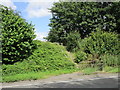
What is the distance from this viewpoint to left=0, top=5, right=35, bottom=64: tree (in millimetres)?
9727

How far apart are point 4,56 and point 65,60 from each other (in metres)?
4.51

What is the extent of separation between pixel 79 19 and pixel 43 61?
1037 cm

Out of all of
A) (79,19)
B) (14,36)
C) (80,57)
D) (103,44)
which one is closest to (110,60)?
(103,44)

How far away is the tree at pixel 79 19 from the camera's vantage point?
18.8 meters

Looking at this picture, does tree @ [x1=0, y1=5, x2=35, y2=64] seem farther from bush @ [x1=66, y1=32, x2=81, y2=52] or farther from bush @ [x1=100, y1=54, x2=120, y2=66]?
bush @ [x1=100, y1=54, x2=120, y2=66]

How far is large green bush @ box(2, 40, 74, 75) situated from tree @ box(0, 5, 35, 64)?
0.59 metres

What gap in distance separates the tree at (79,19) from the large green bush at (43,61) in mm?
6991

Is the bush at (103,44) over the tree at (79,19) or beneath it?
beneath

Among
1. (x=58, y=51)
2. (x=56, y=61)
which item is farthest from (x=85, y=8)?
(x=56, y=61)

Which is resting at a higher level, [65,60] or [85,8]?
[85,8]

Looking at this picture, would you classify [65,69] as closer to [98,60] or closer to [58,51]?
[58,51]

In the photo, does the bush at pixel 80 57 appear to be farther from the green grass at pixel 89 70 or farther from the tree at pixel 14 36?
the tree at pixel 14 36

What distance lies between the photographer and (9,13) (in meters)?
10.3

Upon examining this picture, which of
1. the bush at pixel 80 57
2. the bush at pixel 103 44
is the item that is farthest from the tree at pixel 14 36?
the bush at pixel 103 44
